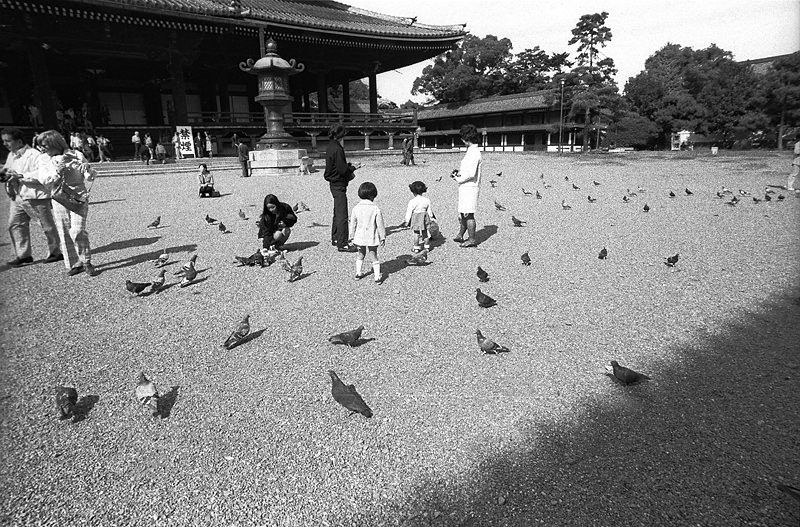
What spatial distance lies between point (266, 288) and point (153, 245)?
3.22m

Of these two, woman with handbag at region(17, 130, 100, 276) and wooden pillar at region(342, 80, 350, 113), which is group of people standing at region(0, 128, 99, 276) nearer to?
woman with handbag at region(17, 130, 100, 276)

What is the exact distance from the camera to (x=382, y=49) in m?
23.8

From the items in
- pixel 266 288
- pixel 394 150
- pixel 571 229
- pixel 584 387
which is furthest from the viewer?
pixel 394 150

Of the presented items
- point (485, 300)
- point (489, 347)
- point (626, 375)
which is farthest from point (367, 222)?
point (626, 375)

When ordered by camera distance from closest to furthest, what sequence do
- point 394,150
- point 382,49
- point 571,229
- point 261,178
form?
point 571,229 → point 261,178 → point 382,49 → point 394,150

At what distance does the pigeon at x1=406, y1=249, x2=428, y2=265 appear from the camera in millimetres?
5898

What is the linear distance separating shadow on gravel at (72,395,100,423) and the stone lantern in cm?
1429

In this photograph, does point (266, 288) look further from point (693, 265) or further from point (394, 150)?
point (394, 150)

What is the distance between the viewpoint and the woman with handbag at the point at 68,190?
5.20 metres

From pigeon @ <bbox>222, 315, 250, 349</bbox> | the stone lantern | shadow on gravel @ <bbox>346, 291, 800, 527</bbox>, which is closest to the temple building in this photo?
the stone lantern

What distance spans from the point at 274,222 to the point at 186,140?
16.1m

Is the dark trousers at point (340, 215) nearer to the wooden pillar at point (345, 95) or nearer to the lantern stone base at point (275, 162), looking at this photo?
the lantern stone base at point (275, 162)

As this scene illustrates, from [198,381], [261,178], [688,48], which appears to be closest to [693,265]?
[198,381]

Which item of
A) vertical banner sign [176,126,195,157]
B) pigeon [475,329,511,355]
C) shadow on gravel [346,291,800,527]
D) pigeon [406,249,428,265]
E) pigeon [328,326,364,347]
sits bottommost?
shadow on gravel [346,291,800,527]
